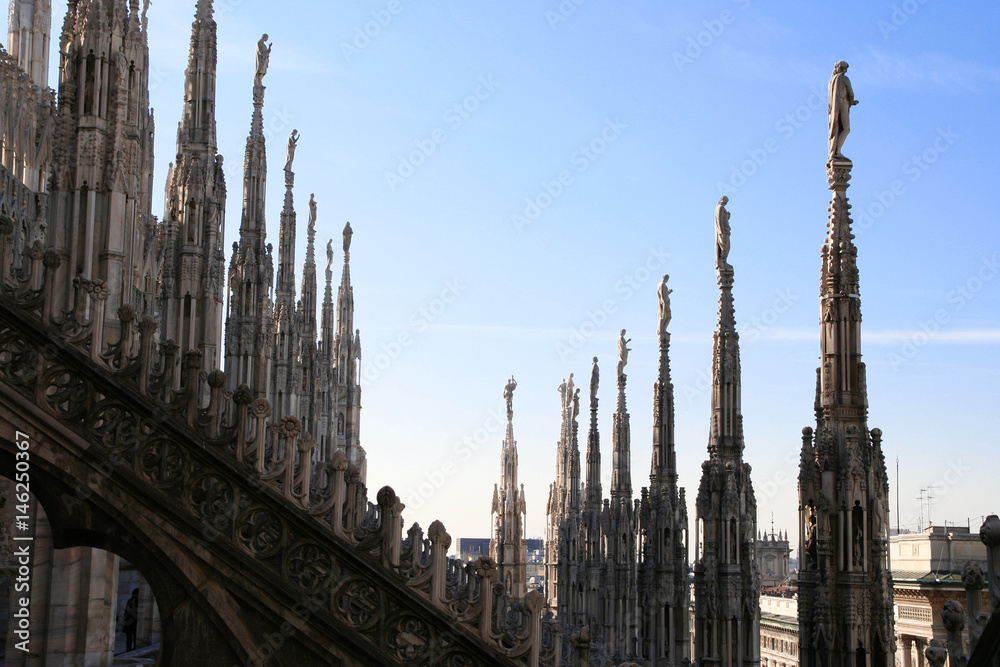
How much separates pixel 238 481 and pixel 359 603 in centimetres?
128

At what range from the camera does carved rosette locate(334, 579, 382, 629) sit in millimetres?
7391

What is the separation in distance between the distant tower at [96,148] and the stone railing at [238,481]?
5702 mm

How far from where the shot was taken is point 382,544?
24.7 feet

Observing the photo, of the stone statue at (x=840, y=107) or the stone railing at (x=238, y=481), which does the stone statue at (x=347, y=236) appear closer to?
the stone statue at (x=840, y=107)

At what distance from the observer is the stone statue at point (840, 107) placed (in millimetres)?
12680

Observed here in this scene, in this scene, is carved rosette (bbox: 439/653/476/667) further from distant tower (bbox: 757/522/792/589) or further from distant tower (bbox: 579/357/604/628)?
distant tower (bbox: 757/522/792/589)

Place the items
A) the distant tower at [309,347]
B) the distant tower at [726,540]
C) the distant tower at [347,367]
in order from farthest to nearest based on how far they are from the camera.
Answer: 1. the distant tower at [347,367]
2. the distant tower at [309,347]
3. the distant tower at [726,540]

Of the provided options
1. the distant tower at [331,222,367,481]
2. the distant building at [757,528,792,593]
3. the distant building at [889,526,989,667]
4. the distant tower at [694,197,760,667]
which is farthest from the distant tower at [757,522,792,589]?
the distant tower at [694,197,760,667]

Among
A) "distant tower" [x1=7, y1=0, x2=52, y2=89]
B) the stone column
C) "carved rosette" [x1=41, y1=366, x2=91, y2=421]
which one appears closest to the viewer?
"carved rosette" [x1=41, y1=366, x2=91, y2=421]

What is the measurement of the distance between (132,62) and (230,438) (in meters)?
8.49

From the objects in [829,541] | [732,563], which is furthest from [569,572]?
[829,541]

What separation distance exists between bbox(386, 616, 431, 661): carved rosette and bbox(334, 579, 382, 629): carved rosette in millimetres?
169

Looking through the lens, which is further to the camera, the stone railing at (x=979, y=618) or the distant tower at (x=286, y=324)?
the distant tower at (x=286, y=324)

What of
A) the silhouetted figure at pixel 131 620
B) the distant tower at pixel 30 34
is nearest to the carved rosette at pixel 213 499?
the silhouetted figure at pixel 131 620
